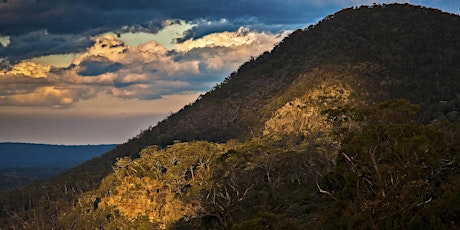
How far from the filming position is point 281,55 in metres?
167

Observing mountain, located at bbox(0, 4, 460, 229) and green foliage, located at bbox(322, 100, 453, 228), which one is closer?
green foliage, located at bbox(322, 100, 453, 228)

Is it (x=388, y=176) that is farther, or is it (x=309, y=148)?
(x=309, y=148)

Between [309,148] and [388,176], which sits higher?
[309,148]

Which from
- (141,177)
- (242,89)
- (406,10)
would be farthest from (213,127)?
(406,10)

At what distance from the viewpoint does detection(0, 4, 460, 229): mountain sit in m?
32.2

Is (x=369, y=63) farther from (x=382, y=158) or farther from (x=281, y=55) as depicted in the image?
(x=382, y=158)

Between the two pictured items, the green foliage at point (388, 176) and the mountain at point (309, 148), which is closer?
the green foliage at point (388, 176)

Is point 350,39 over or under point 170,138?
over

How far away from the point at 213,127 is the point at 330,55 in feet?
106

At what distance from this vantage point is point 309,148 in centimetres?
8569

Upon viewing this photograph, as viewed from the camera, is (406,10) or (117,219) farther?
(406,10)

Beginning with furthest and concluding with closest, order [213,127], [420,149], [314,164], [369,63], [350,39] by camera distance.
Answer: [350,39] → [213,127] → [369,63] → [314,164] → [420,149]

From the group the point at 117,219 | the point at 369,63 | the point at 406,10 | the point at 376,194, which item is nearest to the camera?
the point at 376,194

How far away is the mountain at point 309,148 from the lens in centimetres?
3225
